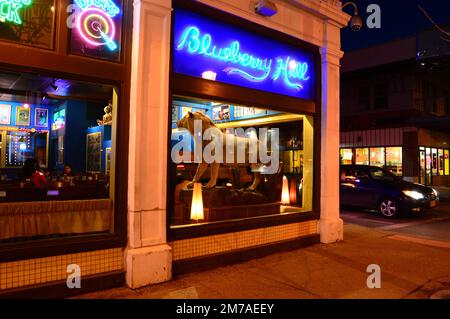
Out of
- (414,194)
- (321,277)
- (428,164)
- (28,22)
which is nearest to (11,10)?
(28,22)

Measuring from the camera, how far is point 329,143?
25.5 ft

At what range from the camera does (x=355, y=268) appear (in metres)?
5.93

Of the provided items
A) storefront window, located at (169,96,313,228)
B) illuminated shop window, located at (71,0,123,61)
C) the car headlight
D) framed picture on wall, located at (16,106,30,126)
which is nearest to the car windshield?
the car headlight

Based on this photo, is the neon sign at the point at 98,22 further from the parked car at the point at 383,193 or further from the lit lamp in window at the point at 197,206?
the parked car at the point at 383,193

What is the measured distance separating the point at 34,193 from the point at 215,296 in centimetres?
311

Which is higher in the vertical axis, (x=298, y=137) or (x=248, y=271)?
(x=298, y=137)

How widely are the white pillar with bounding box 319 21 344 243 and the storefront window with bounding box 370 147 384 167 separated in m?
15.3

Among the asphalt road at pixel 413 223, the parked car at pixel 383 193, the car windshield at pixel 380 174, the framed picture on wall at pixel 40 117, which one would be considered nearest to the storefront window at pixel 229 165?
the asphalt road at pixel 413 223

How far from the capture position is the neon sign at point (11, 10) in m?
4.24

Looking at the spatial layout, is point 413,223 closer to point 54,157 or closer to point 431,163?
point 431,163

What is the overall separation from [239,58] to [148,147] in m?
2.67
